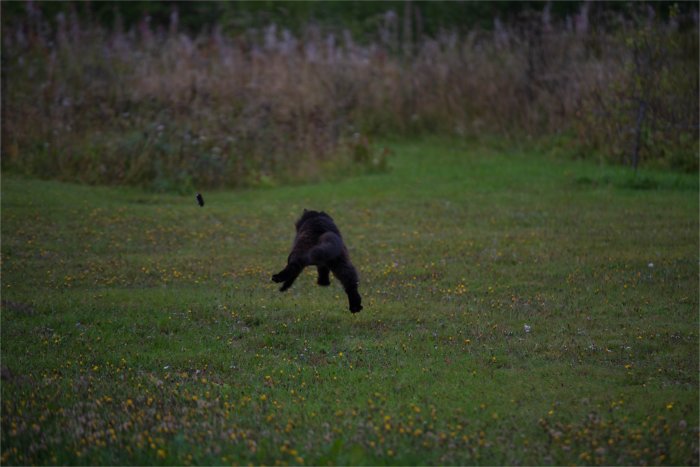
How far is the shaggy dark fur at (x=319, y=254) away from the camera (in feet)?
23.0

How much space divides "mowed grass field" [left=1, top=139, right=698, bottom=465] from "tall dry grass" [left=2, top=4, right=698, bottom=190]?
5.11 feet

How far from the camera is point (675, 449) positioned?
5215mm

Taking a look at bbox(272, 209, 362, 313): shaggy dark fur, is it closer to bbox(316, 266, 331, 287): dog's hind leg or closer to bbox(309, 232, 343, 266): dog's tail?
bbox(309, 232, 343, 266): dog's tail

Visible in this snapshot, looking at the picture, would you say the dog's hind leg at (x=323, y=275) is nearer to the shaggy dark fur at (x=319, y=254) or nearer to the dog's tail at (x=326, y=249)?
the shaggy dark fur at (x=319, y=254)

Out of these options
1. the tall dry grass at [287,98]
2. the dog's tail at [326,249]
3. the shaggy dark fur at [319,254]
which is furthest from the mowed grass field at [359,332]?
the tall dry grass at [287,98]

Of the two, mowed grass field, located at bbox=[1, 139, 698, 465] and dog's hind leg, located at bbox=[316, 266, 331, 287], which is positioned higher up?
dog's hind leg, located at bbox=[316, 266, 331, 287]

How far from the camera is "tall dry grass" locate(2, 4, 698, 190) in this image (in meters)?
16.0

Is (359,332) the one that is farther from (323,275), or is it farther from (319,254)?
(319,254)

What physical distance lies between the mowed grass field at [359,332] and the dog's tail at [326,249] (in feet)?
2.81

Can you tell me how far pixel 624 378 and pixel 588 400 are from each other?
2.13 feet

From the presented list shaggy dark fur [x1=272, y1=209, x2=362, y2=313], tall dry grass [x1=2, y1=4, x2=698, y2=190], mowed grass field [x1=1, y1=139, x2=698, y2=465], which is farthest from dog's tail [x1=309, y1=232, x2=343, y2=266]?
tall dry grass [x1=2, y1=4, x2=698, y2=190]

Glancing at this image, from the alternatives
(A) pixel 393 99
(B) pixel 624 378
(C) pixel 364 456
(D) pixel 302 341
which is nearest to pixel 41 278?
(D) pixel 302 341

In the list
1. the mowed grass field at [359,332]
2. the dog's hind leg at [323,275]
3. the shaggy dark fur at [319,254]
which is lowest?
the mowed grass field at [359,332]

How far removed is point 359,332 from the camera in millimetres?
7973
